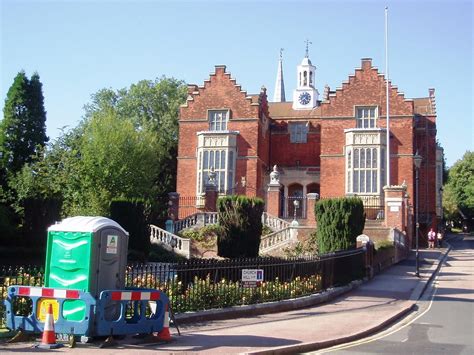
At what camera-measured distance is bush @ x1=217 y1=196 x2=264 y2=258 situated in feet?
75.0

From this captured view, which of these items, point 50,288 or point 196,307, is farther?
point 196,307

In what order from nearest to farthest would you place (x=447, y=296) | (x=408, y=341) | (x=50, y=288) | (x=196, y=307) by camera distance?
(x=50, y=288), (x=408, y=341), (x=196, y=307), (x=447, y=296)

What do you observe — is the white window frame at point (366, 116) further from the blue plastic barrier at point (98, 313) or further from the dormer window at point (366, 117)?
the blue plastic barrier at point (98, 313)

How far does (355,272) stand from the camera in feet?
74.4

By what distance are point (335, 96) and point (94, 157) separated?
18.0 metres

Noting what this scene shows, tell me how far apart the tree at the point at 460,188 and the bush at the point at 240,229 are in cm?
6114

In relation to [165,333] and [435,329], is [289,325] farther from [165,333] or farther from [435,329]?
[165,333]

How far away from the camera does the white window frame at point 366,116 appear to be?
4303 centimetres

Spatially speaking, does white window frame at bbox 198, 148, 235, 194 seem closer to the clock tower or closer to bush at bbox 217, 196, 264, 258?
the clock tower

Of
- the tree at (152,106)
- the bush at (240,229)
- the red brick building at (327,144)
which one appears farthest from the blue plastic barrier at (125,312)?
the tree at (152,106)

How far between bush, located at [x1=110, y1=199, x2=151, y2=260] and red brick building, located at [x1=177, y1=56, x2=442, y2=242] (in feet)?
44.9

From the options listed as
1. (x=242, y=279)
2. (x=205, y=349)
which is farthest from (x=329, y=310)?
(x=205, y=349)

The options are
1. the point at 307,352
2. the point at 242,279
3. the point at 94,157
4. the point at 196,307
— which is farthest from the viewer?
the point at 94,157

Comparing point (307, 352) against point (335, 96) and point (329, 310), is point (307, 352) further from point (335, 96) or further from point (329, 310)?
point (335, 96)
